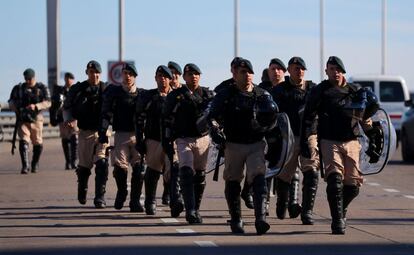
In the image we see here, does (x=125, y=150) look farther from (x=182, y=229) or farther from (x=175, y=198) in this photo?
(x=182, y=229)

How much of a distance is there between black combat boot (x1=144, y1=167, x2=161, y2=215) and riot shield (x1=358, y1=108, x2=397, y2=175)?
9.18 ft

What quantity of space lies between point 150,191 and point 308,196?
2406mm

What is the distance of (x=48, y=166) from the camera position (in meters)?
30.3

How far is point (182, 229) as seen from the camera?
15.4 meters

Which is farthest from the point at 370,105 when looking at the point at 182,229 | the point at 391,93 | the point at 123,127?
the point at 391,93

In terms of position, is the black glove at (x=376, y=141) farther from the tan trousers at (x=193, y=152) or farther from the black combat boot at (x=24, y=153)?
the black combat boot at (x=24, y=153)

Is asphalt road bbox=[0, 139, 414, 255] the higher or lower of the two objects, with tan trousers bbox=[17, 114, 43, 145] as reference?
lower

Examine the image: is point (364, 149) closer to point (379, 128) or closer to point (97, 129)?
point (379, 128)

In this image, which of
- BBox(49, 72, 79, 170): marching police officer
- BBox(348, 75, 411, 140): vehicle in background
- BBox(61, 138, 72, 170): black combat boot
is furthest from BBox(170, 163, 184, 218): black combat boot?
A: BBox(348, 75, 411, 140): vehicle in background

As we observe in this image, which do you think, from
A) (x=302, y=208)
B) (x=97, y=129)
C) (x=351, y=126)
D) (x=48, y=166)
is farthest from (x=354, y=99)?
(x=48, y=166)

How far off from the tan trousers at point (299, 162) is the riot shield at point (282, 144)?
0.73 m

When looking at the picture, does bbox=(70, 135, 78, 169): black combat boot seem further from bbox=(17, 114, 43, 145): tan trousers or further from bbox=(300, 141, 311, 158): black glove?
bbox=(300, 141, 311, 158): black glove

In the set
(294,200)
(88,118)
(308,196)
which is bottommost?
(294,200)

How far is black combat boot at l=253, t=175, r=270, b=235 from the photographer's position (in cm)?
1458
